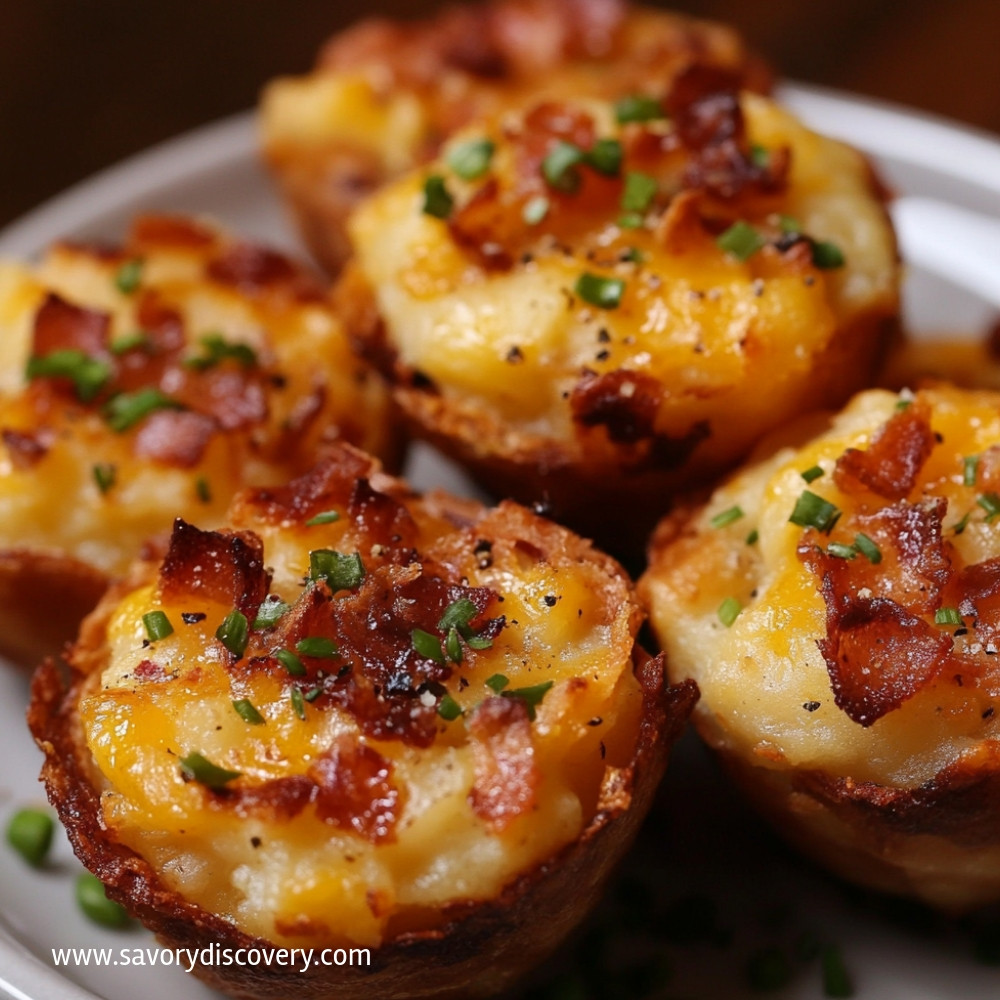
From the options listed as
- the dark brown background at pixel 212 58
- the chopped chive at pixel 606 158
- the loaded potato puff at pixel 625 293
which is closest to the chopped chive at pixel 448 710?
the loaded potato puff at pixel 625 293

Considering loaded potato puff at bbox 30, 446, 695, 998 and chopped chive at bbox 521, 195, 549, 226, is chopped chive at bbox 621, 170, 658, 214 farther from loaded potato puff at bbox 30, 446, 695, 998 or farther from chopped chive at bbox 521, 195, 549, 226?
loaded potato puff at bbox 30, 446, 695, 998

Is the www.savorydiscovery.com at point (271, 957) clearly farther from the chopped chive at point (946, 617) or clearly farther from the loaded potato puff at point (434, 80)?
the loaded potato puff at point (434, 80)

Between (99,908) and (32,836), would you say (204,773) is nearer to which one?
(99,908)

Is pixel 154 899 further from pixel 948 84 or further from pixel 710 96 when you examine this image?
pixel 948 84

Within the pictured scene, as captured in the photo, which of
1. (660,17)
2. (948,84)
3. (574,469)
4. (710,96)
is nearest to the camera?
(574,469)

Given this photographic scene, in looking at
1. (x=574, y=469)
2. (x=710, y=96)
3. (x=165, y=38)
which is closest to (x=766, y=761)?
(x=574, y=469)

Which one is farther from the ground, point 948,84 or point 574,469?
point 574,469
